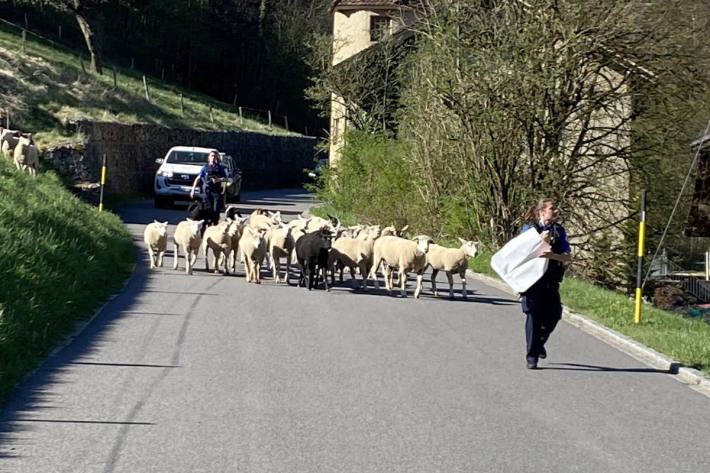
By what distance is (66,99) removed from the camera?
46156 millimetres

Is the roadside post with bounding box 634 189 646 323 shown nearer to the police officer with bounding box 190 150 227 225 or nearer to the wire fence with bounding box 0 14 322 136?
the police officer with bounding box 190 150 227 225

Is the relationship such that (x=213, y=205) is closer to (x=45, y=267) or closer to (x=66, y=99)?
(x=45, y=267)

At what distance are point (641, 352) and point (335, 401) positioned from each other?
535 cm

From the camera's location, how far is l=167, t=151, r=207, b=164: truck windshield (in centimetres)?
4078

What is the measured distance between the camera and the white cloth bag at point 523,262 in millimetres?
12203

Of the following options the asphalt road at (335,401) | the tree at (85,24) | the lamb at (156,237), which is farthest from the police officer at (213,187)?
the tree at (85,24)

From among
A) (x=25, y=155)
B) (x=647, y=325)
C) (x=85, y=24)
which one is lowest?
(x=647, y=325)

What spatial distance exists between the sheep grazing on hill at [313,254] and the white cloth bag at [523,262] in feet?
21.3

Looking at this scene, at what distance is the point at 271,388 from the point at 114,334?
348cm

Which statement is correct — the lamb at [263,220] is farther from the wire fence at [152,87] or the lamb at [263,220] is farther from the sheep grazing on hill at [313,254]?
the wire fence at [152,87]

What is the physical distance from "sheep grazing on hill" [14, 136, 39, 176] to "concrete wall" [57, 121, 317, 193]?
7.99 meters

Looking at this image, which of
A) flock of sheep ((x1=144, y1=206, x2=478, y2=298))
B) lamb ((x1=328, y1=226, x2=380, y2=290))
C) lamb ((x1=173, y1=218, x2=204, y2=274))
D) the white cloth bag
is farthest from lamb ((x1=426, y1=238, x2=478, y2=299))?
the white cloth bag

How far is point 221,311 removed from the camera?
15.5 metres

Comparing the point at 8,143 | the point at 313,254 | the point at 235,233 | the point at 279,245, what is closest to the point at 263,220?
the point at 235,233
